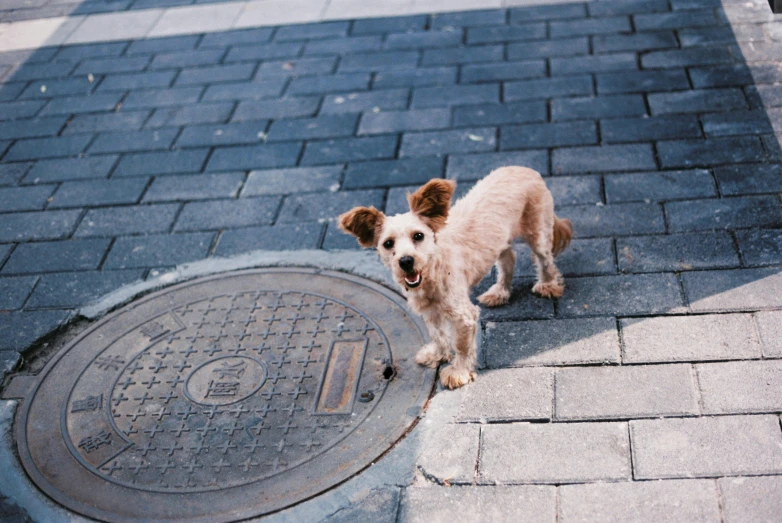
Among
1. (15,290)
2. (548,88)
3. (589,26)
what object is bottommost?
(589,26)

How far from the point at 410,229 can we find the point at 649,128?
300 centimetres

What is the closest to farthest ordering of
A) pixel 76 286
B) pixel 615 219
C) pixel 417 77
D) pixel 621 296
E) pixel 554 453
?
pixel 554 453 → pixel 621 296 → pixel 615 219 → pixel 76 286 → pixel 417 77

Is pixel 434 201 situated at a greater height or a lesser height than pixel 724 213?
greater

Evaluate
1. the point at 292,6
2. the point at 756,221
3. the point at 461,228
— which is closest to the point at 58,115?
the point at 292,6

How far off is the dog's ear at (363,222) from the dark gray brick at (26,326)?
221cm

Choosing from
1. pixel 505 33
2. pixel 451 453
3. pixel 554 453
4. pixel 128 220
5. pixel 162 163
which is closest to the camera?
pixel 554 453

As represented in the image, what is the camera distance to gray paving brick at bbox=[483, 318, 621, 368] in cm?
431

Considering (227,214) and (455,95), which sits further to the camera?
(455,95)

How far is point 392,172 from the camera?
6105mm

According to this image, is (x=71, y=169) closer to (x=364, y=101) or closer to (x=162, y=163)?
(x=162, y=163)

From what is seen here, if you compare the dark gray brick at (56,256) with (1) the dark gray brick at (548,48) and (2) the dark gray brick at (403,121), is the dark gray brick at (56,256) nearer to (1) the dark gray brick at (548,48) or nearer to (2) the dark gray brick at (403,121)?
(2) the dark gray brick at (403,121)

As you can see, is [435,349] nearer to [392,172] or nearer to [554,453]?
[554,453]

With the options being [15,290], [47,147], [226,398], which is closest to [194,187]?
[15,290]

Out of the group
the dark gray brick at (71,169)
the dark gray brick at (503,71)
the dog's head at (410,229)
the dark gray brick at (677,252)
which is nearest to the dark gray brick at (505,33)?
the dark gray brick at (503,71)
